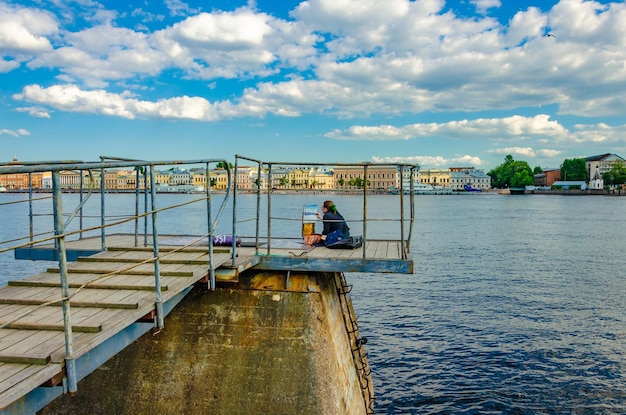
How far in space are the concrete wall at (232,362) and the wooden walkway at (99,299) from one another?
0.54 metres

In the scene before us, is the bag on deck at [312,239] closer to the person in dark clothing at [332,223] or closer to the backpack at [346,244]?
the person in dark clothing at [332,223]

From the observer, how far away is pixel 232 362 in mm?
7855

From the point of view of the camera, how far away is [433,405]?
13.6 m

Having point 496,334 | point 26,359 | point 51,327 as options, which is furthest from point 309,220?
point 496,334

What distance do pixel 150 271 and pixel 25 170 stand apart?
2.72m

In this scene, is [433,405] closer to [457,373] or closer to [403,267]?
[457,373]

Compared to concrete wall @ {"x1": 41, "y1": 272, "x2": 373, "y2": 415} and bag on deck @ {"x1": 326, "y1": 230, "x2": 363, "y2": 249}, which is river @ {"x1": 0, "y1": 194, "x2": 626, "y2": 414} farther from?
concrete wall @ {"x1": 41, "y1": 272, "x2": 373, "y2": 415}

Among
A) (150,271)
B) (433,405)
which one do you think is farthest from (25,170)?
(433,405)

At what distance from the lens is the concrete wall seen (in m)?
7.74

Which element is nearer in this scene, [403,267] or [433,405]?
[403,267]

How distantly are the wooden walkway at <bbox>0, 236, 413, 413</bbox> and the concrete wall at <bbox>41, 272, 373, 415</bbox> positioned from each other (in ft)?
1.77

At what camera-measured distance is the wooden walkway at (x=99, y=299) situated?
14.5ft

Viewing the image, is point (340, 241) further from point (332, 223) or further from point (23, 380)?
point (23, 380)

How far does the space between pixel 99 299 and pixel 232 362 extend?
259cm
